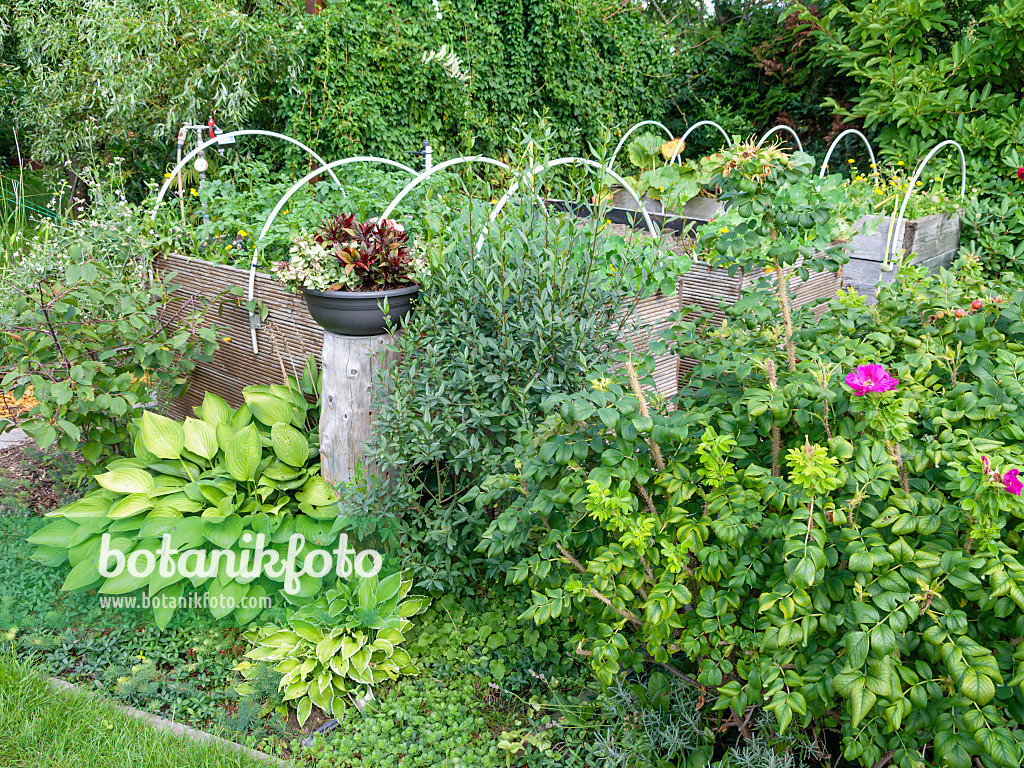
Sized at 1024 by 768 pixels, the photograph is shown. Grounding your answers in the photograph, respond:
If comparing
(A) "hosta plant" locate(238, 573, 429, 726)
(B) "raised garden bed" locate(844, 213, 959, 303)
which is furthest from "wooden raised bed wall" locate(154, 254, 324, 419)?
(B) "raised garden bed" locate(844, 213, 959, 303)

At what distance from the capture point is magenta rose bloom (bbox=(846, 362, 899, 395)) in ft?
4.62

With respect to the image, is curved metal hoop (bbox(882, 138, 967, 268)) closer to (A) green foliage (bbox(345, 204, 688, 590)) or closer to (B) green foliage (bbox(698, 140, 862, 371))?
(A) green foliage (bbox(345, 204, 688, 590))

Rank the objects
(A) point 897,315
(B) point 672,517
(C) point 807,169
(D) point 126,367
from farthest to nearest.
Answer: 1. (D) point 126,367
2. (A) point 897,315
3. (C) point 807,169
4. (B) point 672,517

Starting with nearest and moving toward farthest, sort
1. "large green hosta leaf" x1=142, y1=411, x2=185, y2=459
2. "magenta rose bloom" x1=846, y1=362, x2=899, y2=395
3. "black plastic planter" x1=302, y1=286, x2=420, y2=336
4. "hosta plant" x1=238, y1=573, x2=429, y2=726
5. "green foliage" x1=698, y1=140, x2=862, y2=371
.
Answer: "magenta rose bloom" x1=846, y1=362, x2=899, y2=395, "green foliage" x1=698, y1=140, x2=862, y2=371, "hosta plant" x1=238, y1=573, x2=429, y2=726, "black plastic planter" x1=302, y1=286, x2=420, y2=336, "large green hosta leaf" x1=142, y1=411, x2=185, y2=459

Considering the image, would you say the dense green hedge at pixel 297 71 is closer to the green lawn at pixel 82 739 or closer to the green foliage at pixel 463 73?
the green foliage at pixel 463 73

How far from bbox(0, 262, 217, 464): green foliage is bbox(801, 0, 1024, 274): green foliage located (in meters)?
4.91

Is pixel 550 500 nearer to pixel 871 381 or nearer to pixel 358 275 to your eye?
pixel 871 381

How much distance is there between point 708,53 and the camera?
805 cm

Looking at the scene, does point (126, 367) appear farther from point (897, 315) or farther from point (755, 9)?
point (755, 9)

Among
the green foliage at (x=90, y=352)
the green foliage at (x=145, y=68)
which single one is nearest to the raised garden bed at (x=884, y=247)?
the green foliage at (x=90, y=352)

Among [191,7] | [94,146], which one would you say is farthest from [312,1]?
[94,146]

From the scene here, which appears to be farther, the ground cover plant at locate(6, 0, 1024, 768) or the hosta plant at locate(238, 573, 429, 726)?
the hosta plant at locate(238, 573, 429, 726)

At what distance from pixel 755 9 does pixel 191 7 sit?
5.65m

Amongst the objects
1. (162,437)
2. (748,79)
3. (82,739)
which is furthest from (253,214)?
(748,79)
